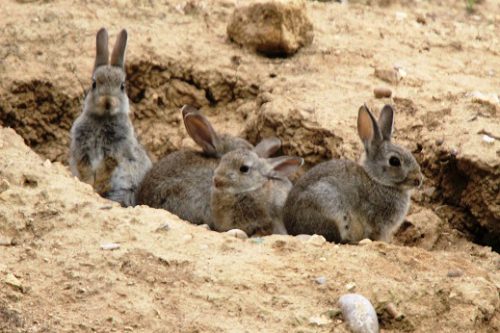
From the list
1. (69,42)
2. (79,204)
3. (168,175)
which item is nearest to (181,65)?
(69,42)

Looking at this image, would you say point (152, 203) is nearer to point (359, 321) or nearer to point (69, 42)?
point (69, 42)

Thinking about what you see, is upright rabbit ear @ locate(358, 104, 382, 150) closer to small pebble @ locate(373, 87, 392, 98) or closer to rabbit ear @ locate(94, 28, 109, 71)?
small pebble @ locate(373, 87, 392, 98)

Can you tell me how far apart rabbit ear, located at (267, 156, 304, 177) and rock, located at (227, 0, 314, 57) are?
1824 millimetres

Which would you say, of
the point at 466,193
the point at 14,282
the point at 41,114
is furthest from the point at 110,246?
the point at 41,114

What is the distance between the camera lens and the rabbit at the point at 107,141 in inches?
362

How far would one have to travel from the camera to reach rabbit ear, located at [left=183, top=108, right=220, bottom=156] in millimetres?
8977

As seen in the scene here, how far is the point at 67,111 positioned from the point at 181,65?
3.71 ft

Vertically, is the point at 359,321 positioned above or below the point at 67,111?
above

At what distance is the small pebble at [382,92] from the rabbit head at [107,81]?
85.7 inches

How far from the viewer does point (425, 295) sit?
6.39 meters

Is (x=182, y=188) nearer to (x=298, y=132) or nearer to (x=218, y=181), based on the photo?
(x=218, y=181)

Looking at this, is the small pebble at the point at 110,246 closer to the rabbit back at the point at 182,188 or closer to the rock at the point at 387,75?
the rabbit back at the point at 182,188

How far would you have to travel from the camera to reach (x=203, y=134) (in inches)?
357

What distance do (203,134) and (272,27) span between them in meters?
1.57
